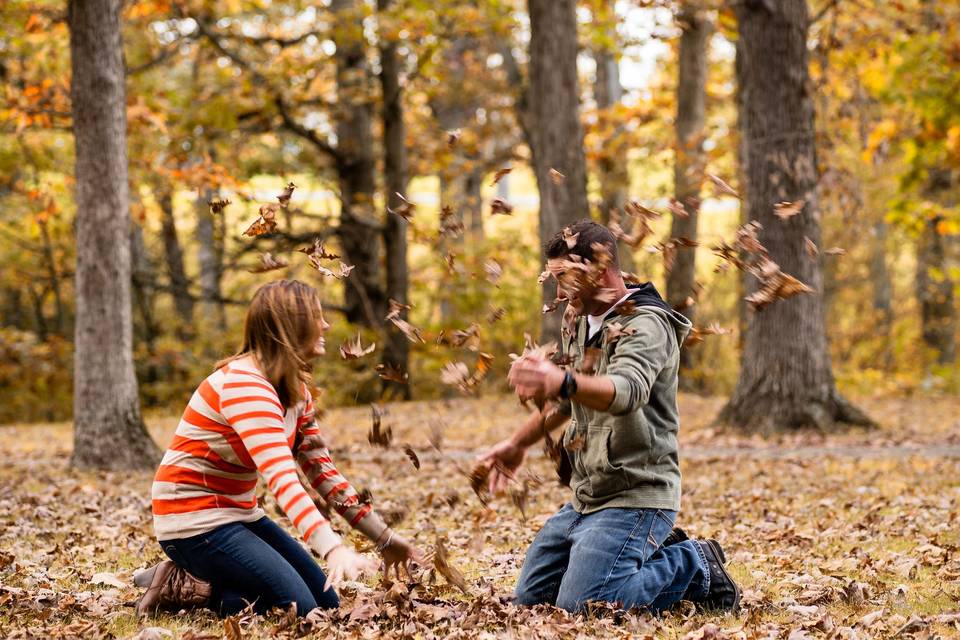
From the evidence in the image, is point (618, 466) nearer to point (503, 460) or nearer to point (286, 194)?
point (503, 460)

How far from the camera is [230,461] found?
14.7 ft

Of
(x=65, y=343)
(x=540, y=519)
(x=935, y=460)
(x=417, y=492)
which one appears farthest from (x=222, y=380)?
(x=65, y=343)

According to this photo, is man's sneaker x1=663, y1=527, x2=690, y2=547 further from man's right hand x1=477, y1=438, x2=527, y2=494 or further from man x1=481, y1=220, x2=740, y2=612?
man's right hand x1=477, y1=438, x2=527, y2=494

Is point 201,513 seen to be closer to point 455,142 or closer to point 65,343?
point 455,142

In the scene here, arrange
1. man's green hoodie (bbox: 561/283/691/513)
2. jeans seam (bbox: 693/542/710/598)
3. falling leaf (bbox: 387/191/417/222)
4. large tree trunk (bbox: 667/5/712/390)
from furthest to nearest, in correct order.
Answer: large tree trunk (bbox: 667/5/712/390)
falling leaf (bbox: 387/191/417/222)
jeans seam (bbox: 693/542/710/598)
man's green hoodie (bbox: 561/283/691/513)

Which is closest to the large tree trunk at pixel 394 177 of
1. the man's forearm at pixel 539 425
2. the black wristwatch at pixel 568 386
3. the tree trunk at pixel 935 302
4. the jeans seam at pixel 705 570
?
the tree trunk at pixel 935 302

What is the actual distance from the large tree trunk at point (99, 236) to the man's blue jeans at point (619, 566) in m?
6.02

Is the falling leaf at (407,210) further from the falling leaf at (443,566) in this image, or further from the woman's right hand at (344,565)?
the woman's right hand at (344,565)

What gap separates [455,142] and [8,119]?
1029 cm

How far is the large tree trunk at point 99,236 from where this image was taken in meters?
9.63

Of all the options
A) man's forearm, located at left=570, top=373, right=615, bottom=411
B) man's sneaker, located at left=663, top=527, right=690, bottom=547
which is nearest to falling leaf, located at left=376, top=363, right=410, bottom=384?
man's forearm, located at left=570, top=373, right=615, bottom=411

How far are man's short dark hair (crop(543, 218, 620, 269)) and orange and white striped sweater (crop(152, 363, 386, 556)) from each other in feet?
4.18

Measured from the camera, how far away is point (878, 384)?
22359mm

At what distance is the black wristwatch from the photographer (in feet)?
12.8
